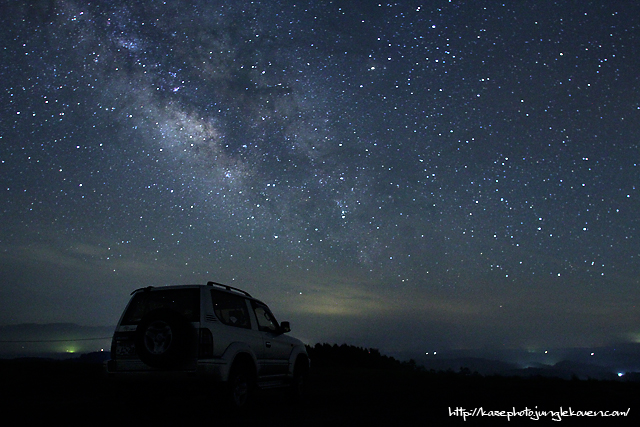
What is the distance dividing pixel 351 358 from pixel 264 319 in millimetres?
20458

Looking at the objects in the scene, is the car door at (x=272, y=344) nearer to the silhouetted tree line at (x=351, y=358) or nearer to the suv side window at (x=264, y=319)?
the suv side window at (x=264, y=319)

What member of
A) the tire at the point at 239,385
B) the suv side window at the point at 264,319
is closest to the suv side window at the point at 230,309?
the suv side window at the point at 264,319

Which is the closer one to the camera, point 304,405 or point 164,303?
point 164,303

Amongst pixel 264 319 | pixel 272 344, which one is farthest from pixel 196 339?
pixel 264 319

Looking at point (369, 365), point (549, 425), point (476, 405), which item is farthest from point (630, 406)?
point (369, 365)

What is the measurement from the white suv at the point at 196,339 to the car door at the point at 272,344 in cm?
3

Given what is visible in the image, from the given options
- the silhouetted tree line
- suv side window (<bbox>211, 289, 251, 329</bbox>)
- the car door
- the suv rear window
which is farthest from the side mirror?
the silhouetted tree line

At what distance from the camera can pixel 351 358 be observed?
93.3 ft

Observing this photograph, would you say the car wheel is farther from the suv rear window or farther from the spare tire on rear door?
the suv rear window

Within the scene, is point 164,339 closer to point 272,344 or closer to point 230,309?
point 230,309

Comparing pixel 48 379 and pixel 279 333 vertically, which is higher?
pixel 279 333

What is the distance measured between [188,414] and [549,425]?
5.24m

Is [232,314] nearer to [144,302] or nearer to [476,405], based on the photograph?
[144,302]

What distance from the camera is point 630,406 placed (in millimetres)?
8750
